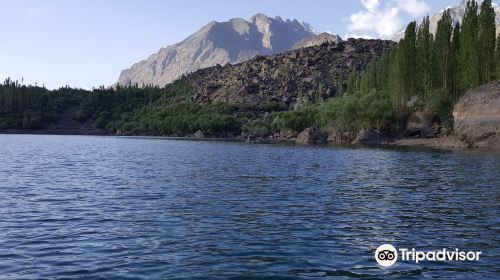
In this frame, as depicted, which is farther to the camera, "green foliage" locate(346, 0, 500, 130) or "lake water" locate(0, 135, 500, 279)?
"green foliage" locate(346, 0, 500, 130)

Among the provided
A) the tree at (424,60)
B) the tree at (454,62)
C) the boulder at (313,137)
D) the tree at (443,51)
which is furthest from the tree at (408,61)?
the boulder at (313,137)

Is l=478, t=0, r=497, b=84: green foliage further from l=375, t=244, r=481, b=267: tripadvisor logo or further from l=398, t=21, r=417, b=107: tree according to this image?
l=375, t=244, r=481, b=267: tripadvisor logo

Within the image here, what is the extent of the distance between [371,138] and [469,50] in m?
31.4

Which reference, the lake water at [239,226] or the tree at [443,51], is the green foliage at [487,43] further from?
the lake water at [239,226]

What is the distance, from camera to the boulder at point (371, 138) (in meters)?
121

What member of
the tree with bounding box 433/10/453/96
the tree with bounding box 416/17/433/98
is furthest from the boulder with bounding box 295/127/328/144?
the tree with bounding box 433/10/453/96

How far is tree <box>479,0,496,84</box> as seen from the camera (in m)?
102

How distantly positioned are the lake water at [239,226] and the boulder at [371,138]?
260 ft

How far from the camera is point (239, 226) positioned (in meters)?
22.1

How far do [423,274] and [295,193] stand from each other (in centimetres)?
1830

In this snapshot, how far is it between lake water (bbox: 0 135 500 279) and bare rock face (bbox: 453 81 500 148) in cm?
5388

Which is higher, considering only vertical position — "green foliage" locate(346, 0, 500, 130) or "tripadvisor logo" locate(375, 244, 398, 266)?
"green foliage" locate(346, 0, 500, 130)

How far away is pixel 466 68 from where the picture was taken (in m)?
105

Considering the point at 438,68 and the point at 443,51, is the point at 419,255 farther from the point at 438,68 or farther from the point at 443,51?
the point at 438,68
